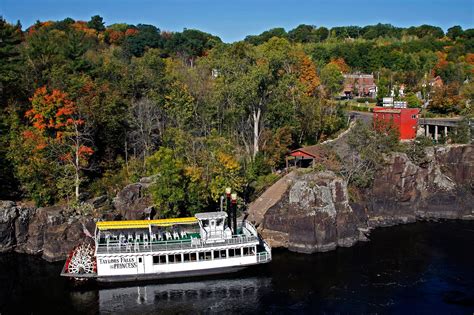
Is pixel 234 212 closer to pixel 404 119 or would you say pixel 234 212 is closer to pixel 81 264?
pixel 81 264

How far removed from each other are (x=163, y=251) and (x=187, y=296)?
562cm

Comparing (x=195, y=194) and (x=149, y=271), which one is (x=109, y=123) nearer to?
(x=195, y=194)

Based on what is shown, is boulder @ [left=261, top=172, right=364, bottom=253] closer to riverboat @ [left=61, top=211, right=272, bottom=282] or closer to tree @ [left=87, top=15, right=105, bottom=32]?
riverboat @ [left=61, top=211, right=272, bottom=282]

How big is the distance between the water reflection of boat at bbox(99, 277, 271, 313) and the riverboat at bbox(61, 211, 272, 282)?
5.60 feet

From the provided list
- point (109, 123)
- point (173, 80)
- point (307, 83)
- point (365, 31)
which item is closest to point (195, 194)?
point (109, 123)

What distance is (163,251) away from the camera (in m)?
48.6

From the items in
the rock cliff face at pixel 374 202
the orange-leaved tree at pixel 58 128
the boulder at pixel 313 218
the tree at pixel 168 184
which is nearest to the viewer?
the tree at pixel 168 184

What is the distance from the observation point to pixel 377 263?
51.8 m

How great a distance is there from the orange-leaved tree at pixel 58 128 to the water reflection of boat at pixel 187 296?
1892 cm

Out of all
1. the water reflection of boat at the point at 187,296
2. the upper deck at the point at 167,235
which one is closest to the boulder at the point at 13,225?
the upper deck at the point at 167,235

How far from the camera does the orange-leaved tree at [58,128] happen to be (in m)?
60.2

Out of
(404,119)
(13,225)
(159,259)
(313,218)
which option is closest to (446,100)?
(404,119)

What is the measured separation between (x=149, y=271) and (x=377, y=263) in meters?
23.2

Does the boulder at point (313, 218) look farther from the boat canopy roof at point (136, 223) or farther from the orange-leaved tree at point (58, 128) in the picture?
the orange-leaved tree at point (58, 128)
